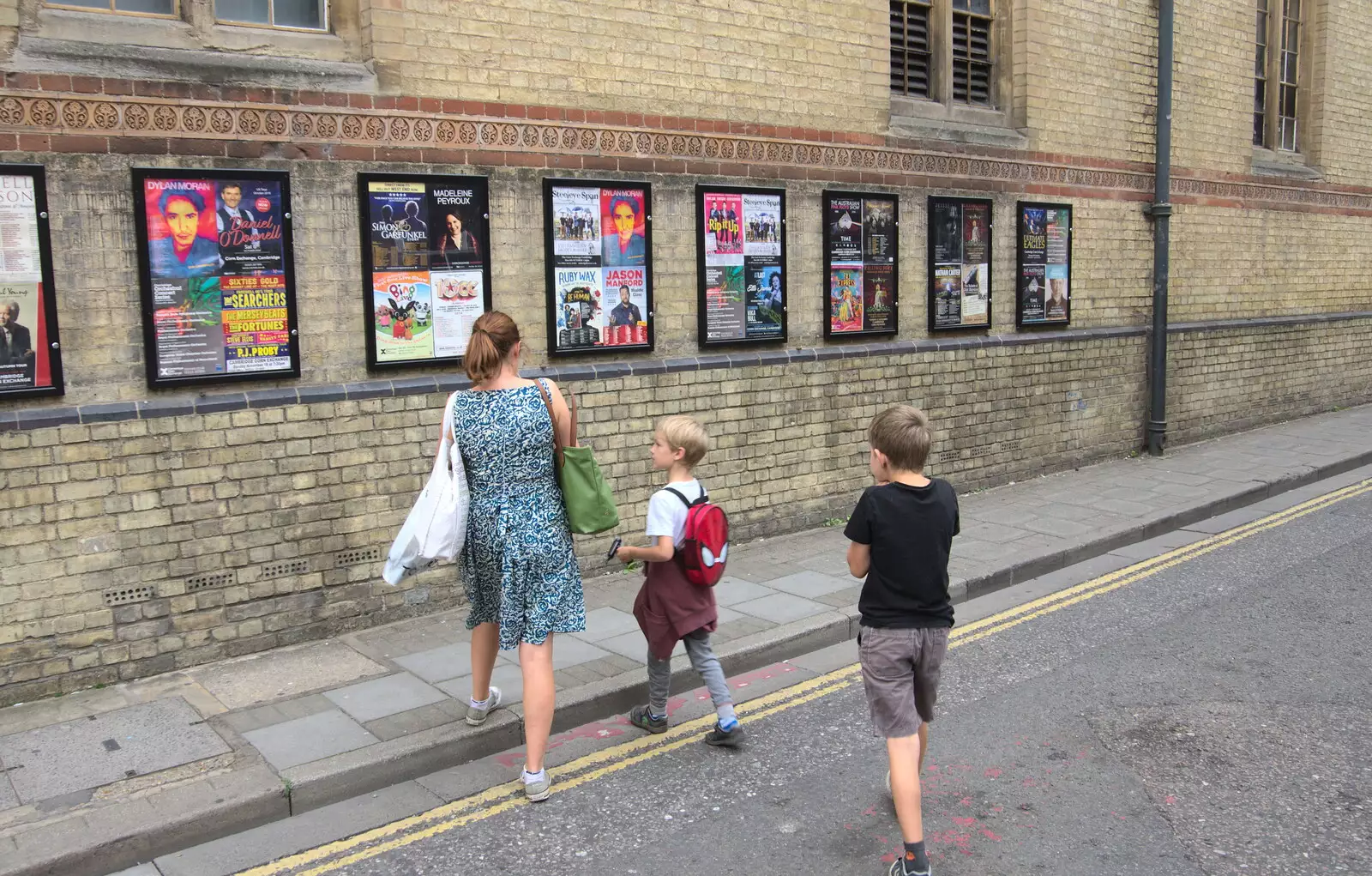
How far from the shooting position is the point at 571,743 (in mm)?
5445

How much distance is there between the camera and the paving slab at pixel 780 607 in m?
7.11

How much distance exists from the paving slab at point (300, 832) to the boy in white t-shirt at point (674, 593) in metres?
1.21

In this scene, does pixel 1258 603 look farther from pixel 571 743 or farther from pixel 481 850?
pixel 481 850

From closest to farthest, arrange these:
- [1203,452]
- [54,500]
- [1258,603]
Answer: [54,500], [1258,603], [1203,452]

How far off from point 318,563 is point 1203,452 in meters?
10.6

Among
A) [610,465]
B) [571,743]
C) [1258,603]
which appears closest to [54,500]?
[571,743]

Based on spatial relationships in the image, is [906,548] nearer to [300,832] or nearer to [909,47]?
[300,832]

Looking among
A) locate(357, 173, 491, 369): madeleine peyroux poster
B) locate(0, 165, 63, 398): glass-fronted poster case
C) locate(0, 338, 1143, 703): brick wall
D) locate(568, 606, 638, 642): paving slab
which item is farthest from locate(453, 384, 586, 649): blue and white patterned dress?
locate(0, 165, 63, 398): glass-fronted poster case

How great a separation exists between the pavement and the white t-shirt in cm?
124

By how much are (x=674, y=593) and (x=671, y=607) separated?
0.07 m

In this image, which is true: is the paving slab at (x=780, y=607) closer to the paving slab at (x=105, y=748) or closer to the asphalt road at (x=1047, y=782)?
the asphalt road at (x=1047, y=782)

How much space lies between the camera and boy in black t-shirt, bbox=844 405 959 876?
157 inches

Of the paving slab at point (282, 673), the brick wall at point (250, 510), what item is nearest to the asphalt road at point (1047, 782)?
the paving slab at point (282, 673)

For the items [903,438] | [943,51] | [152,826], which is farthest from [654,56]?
[152,826]
